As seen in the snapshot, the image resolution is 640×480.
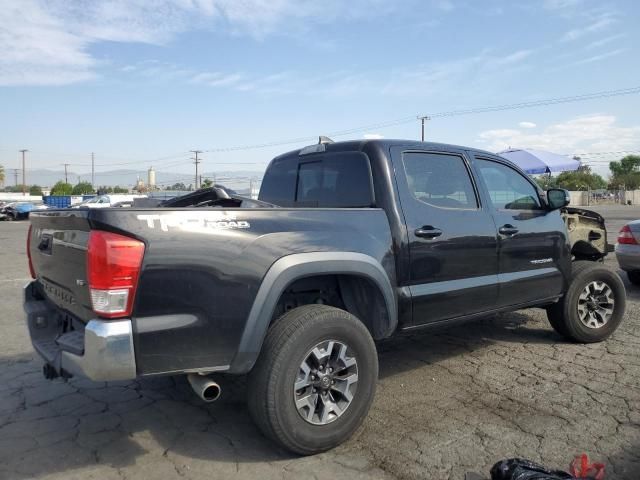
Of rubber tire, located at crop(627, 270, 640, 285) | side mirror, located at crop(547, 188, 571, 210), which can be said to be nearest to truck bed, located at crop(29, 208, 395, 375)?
side mirror, located at crop(547, 188, 571, 210)

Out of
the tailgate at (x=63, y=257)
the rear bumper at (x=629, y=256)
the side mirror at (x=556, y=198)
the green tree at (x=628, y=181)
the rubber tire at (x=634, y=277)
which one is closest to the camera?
the tailgate at (x=63, y=257)

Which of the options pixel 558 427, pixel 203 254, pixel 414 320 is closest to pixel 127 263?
pixel 203 254

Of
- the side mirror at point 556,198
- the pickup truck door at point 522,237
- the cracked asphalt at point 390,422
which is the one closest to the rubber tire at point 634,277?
the cracked asphalt at point 390,422

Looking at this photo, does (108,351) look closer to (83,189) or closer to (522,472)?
(522,472)

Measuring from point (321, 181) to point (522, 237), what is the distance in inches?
70.9

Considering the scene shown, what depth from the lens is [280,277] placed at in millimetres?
2965

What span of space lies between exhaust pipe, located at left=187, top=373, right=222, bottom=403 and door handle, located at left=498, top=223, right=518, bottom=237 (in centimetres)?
264

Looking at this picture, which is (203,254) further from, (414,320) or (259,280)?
(414,320)

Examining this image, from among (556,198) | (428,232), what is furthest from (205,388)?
(556,198)

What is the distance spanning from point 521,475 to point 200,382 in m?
1.71

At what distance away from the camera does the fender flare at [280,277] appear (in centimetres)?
289

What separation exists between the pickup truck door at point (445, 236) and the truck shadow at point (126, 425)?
930 mm

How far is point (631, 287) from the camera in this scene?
8.27 meters

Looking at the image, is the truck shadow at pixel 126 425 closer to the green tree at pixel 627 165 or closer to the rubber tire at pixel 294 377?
the rubber tire at pixel 294 377
